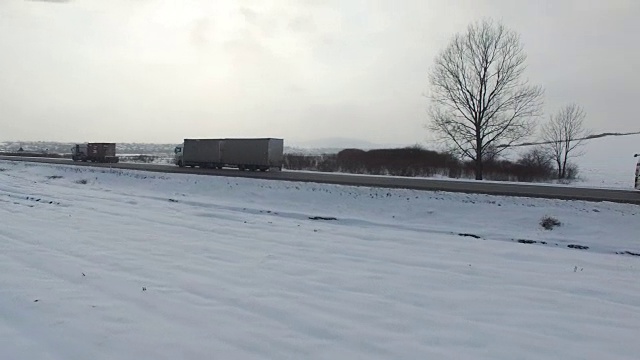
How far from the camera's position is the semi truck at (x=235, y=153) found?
40.8 metres

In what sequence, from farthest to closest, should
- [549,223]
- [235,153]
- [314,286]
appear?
[235,153], [549,223], [314,286]

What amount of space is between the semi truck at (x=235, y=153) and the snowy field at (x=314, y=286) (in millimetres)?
22771

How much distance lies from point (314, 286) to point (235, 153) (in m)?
35.5

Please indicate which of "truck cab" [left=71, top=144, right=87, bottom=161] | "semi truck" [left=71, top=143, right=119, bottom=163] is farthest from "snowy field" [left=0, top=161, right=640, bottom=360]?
"truck cab" [left=71, top=144, right=87, bottom=161]

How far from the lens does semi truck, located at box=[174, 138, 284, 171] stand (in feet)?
134

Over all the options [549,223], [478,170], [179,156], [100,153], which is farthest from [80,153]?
[549,223]

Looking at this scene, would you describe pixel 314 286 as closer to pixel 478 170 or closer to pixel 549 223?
pixel 549 223

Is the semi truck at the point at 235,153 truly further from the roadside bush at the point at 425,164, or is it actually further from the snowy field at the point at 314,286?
the snowy field at the point at 314,286

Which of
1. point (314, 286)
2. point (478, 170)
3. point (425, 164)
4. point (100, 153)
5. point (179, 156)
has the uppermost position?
point (425, 164)

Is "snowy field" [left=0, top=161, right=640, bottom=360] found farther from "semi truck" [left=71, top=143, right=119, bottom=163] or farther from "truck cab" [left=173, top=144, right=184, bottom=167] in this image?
"semi truck" [left=71, top=143, right=119, bottom=163]

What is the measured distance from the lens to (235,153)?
42.8m

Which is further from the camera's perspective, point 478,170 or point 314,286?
point 478,170

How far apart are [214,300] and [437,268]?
501 centimetres

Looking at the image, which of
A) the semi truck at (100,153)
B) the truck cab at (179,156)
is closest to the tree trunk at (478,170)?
the truck cab at (179,156)
